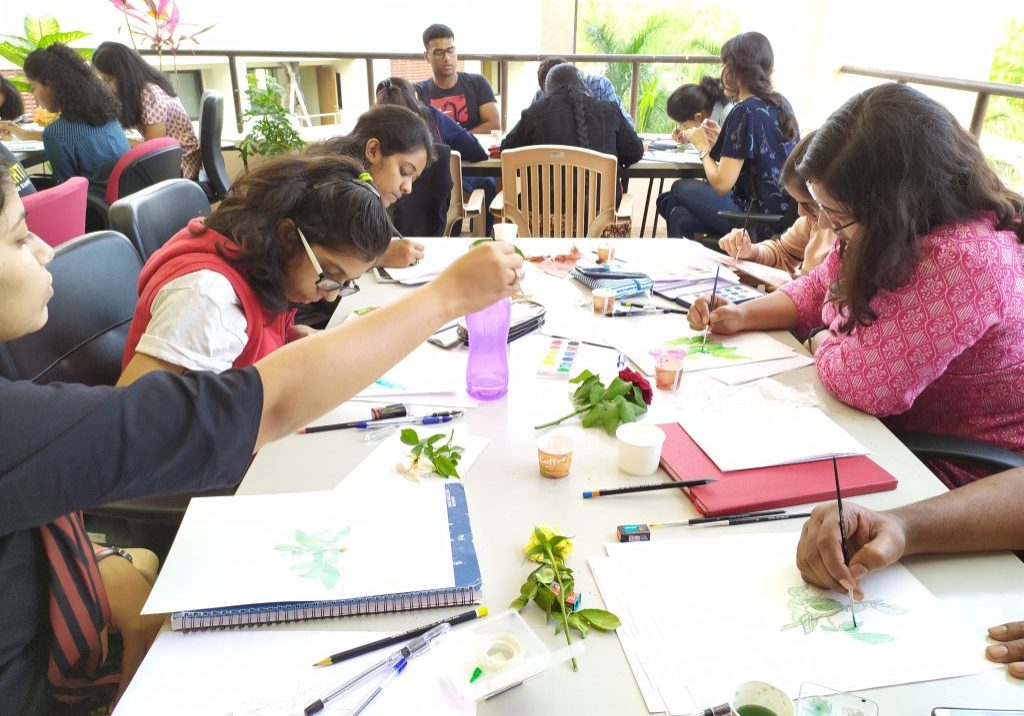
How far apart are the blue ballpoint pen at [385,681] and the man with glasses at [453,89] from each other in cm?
436

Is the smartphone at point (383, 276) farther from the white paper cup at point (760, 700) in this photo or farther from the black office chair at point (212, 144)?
the black office chair at point (212, 144)

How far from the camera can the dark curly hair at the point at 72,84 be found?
3.64m

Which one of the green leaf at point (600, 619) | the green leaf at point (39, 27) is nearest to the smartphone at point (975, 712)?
the green leaf at point (600, 619)

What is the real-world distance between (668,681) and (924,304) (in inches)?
35.5

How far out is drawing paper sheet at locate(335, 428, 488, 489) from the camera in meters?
1.10

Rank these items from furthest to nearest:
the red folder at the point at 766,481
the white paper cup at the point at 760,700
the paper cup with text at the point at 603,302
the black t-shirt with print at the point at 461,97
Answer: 1. the black t-shirt with print at the point at 461,97
2. the paper cup with text at the point at 603,302
3. the red folder at the point at 766,481
4. the white paper cup at the point at 760,700

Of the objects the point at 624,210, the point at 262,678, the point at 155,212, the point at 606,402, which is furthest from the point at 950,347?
the point at 624,210

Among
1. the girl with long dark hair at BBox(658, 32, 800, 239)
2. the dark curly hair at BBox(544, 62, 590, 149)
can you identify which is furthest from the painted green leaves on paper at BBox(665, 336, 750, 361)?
the dark curly hair at BBox(544, 62, 590, 149)

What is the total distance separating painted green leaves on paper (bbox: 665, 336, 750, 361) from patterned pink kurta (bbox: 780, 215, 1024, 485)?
0.69 ft

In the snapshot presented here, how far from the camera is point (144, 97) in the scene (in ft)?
13.7

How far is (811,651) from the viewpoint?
82cm

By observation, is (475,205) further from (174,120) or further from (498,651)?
(498,651)

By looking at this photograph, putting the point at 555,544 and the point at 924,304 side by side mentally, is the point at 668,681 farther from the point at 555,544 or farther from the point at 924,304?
the point at 924,304

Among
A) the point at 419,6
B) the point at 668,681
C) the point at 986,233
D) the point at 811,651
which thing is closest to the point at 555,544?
the point at 668,681
